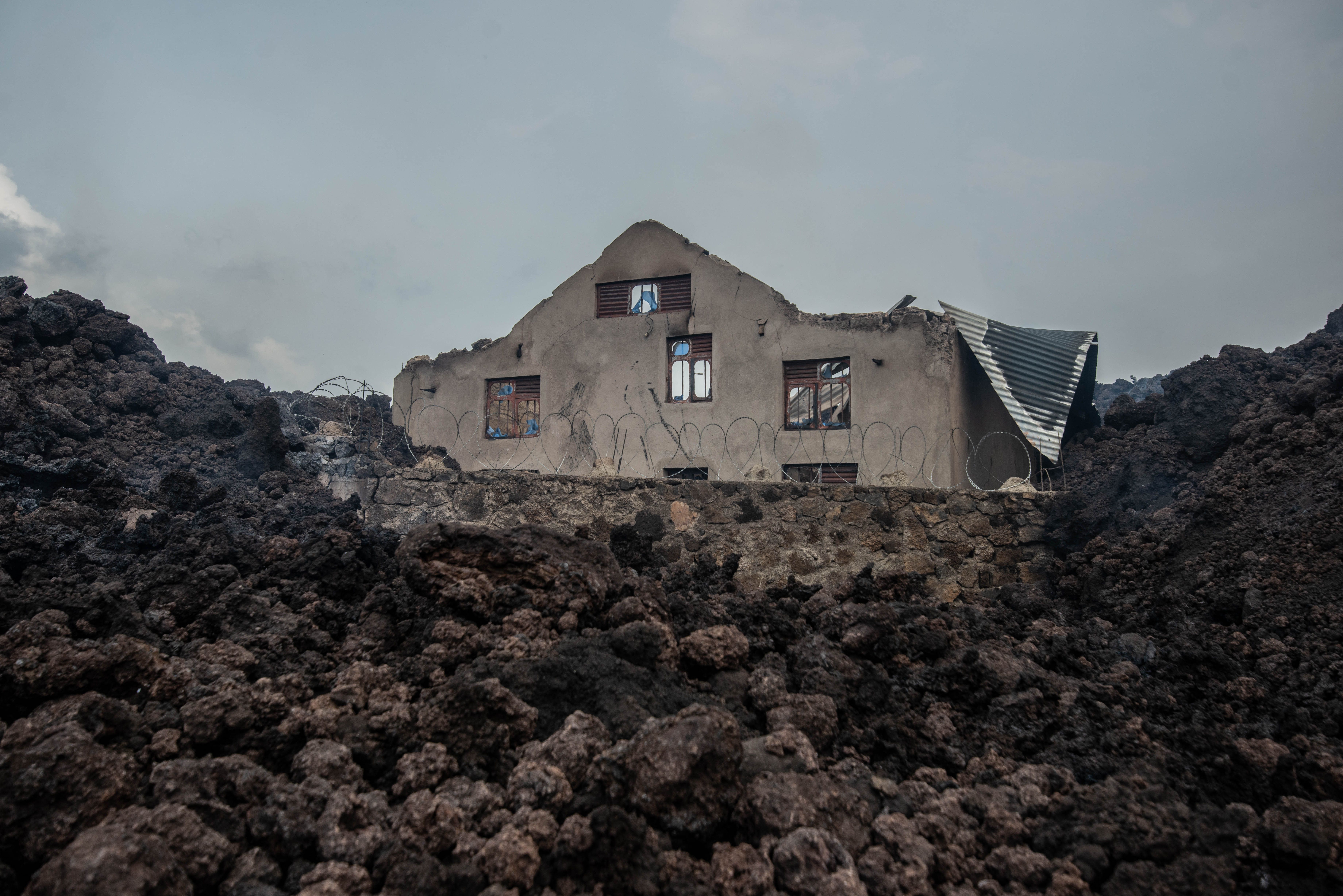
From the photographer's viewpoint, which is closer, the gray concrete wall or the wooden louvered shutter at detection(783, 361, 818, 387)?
the gray concrete wall

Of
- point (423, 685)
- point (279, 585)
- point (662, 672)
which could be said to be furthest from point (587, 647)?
point (279, 585)

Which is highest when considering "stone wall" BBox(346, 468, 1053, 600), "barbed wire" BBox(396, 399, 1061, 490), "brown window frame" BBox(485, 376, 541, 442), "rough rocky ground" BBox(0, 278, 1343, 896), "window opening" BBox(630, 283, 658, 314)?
"window opening" BBox(630, 283, 658, 314)

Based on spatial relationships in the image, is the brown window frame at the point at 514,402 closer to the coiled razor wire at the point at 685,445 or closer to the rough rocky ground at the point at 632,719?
the coiled razor wire at the point at 685,445

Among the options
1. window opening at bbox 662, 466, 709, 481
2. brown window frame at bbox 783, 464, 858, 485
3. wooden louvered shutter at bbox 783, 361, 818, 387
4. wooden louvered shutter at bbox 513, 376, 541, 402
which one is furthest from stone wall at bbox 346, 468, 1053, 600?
wooden louvered shutter at bbox 513, 376, 541, 402

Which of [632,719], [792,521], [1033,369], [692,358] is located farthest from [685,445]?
[632,719]

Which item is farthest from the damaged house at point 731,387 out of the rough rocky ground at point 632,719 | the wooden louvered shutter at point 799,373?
the rough rocky ground at point 632,719

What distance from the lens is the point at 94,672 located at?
9.05ft

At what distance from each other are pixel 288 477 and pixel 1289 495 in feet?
31.7

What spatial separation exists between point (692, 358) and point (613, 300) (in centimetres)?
213

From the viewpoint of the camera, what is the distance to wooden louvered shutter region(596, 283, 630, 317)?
15.4m

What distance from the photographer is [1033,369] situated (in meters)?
13.3

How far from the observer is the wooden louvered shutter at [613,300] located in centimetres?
1538

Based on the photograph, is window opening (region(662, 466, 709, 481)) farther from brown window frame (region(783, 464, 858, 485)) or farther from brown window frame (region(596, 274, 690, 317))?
brown window frame (region(596, 274, 690, 317))

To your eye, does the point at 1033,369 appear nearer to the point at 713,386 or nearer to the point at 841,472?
the point at 841,472
